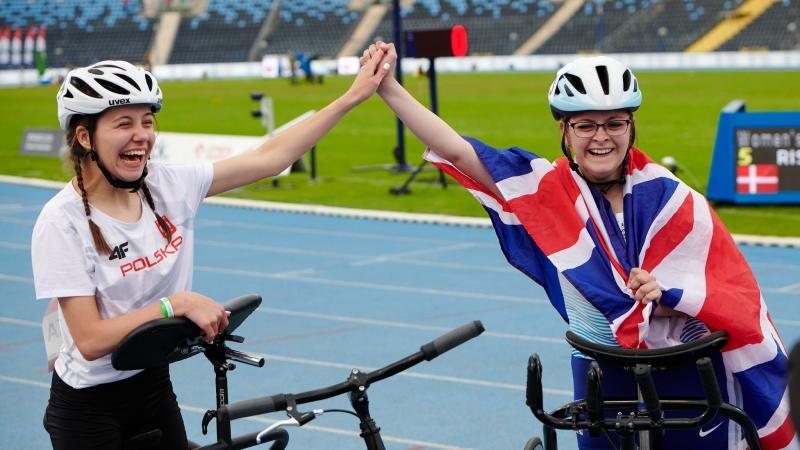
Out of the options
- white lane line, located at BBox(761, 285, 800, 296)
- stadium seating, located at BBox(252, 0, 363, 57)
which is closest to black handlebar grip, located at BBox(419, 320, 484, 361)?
white lane line, located at BBox(761, 285, 800, 296)

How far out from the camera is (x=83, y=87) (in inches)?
140

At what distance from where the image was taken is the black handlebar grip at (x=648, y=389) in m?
3.03

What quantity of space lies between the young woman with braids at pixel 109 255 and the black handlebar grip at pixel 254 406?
0.52 m

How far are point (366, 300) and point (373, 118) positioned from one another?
1970cm

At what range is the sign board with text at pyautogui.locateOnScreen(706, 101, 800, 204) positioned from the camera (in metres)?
13.9

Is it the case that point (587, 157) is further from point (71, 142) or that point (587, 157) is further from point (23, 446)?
point (23, 446)

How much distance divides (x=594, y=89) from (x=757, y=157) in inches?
427

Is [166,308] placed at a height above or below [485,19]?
below

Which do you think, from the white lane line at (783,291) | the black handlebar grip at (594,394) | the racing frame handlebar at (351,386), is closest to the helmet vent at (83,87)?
the racing frame handlebar at (351,386)

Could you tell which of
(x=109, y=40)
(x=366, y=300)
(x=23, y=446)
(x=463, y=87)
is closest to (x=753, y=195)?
(x=366, y=300)

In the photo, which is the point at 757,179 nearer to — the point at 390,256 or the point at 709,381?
the point at 390,256

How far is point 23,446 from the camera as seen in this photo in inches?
263

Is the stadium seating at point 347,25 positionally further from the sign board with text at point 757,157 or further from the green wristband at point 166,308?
the green wristband at point 166,308

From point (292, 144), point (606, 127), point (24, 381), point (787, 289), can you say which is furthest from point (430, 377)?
point (606, 127)
